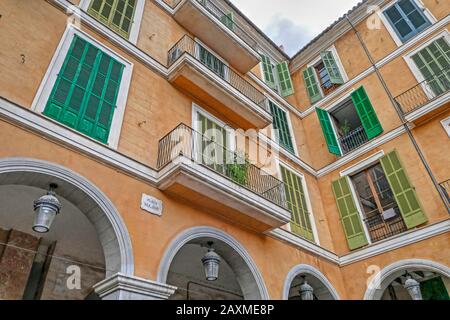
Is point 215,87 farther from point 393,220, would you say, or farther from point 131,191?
point 393,220

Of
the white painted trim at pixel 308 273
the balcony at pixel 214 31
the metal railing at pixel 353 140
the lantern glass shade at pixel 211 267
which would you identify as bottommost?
the lantern glass shade at pixel 211 267

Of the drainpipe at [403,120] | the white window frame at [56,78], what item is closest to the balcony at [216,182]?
the white window frame at [56,78]

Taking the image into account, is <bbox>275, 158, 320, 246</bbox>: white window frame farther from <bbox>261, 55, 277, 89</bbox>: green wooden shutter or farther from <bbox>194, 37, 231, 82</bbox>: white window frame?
<bbox>261, 55, 277, 89</bbox>: green wooden shutter

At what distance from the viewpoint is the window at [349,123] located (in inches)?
453

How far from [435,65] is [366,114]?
2.53m

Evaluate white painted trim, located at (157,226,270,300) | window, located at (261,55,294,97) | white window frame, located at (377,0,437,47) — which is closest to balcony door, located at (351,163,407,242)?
white painted trim, located at (157,226,270,300)

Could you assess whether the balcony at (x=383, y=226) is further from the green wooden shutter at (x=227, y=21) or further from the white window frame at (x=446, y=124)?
the green wooden shutter at (x=227, y=21)

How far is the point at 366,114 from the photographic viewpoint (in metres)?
11.7

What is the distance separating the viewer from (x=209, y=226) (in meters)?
6.91

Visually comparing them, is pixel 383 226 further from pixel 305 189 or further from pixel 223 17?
pixel 223 17

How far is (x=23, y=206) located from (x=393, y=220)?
945cm

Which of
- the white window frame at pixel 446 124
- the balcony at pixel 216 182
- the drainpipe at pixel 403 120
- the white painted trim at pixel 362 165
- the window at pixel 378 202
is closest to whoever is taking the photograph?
the balcony at pixel 216 182

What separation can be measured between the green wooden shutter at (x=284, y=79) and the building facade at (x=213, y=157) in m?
0.07

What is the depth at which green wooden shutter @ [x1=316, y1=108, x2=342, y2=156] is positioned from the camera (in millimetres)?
11812
